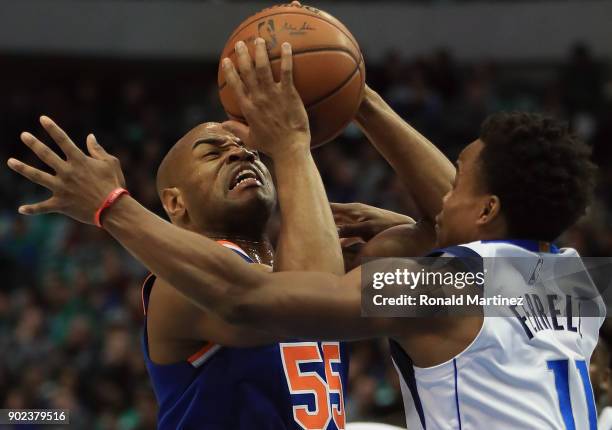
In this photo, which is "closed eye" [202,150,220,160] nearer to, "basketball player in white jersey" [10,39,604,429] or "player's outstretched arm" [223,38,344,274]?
"player's outstretched arm" [223,38,344,274]

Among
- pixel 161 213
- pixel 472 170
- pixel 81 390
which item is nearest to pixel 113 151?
pixel 161 213

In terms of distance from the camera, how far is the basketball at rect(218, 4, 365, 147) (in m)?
3.06

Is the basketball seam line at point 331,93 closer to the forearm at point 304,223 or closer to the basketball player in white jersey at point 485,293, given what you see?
the forearm at point 304,223

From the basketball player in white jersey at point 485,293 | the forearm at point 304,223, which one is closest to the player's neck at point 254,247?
the forearm at point 304,223

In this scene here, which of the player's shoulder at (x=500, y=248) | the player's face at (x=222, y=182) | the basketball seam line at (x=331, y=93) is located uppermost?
the basketball seam line at (x=331, y=93)

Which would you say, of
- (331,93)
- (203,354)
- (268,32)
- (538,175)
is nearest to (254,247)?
(203,354)

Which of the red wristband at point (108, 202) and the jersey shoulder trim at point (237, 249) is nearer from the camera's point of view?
the red wristband at point (108, 202)

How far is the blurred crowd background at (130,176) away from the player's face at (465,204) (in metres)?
3.69

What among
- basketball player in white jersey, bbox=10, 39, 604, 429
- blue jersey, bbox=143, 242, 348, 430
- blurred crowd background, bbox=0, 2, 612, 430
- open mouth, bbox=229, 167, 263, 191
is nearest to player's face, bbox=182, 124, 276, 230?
open mouth, bbox=229, 167, 263, 191

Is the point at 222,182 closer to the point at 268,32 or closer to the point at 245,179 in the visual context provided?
the point at 245,179

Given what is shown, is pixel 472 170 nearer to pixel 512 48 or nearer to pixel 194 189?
pixel 194 189

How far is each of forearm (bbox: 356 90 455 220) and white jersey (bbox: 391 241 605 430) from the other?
2.70ft

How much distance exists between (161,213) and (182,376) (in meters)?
7.47
